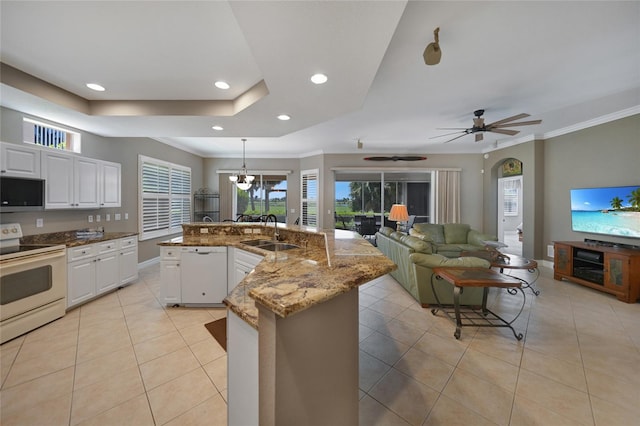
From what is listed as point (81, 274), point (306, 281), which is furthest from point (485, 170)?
point (81, 274)

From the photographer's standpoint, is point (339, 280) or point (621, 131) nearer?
point (339, 280)

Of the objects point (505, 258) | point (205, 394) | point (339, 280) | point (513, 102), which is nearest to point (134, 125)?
point (205, 394)

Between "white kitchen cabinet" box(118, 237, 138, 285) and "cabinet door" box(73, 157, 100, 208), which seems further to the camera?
"white kitchen cabinet" box(118, 237, 138, 285)

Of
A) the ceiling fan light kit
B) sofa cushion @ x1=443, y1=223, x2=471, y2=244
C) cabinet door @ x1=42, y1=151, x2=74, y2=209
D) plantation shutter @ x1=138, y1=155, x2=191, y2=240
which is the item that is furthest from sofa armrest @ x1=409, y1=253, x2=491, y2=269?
plantation shutter @ x1=138, y1=155, x2=191, y2=240

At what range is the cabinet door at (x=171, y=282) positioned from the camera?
2965 mm

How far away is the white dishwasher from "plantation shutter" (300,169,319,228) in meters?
3.89

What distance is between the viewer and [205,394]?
1651mm

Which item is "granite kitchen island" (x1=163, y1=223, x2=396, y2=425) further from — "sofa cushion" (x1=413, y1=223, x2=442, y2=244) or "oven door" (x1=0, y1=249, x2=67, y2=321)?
"sofa cushion" (x1=413, y1=223, x2=442, y2=244)

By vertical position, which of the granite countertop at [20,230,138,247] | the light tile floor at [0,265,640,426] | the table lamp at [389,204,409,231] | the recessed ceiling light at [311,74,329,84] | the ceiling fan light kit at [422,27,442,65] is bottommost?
the light tile floor at [0,265,640,426]

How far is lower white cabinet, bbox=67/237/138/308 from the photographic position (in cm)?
289

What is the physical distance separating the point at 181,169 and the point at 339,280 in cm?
623

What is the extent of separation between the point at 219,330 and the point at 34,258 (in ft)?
7.02

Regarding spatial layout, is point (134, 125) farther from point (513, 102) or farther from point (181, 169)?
point (513, 102)

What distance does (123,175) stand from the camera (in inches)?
167
